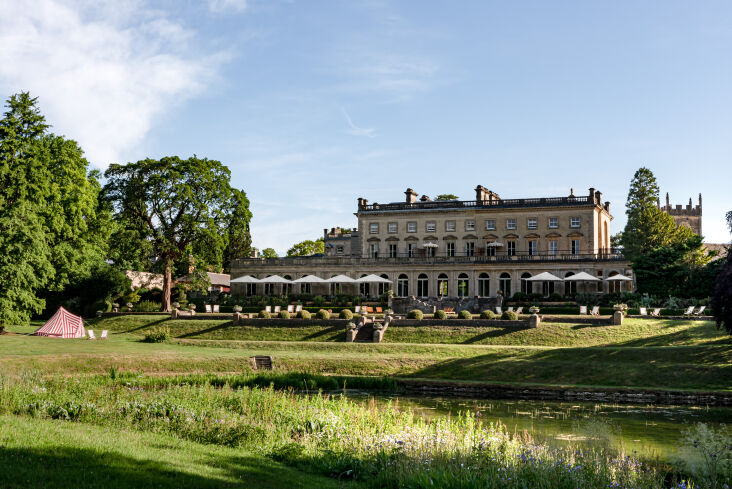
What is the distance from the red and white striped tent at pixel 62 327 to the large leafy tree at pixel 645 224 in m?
42.6

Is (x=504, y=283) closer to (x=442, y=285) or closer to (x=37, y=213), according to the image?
(x=442, y=285)

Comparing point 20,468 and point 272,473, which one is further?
point 272,473

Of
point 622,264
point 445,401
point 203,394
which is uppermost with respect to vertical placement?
point 622,264

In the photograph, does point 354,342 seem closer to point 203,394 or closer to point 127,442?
point 203,394

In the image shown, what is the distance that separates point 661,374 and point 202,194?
1355 inches

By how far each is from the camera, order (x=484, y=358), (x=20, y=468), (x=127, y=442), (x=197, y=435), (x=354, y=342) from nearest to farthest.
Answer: (x=20, y=468) → (x=127, y=442) → (x=197, y=435) → (x=484, y=358) → (x=354, y=342)

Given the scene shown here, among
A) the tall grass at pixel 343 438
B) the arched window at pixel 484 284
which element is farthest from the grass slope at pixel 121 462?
the arched window at pixel 484 284

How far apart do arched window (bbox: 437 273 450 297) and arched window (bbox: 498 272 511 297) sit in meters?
5.15

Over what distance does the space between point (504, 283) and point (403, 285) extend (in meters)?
9.82

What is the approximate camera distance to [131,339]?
37.6 metres

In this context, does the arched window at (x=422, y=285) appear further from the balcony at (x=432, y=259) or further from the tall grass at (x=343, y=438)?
the tall grass at (x=343, y=438)

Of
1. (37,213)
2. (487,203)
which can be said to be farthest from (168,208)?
(487,203)

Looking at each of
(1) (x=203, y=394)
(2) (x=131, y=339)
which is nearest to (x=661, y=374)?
(1) (x=203, y=394)

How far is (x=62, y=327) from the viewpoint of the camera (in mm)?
35969
